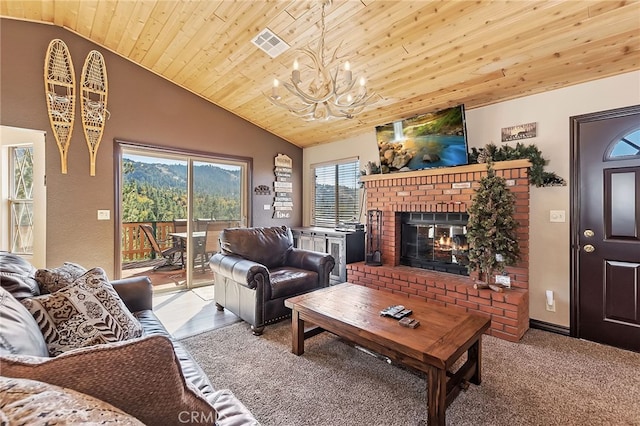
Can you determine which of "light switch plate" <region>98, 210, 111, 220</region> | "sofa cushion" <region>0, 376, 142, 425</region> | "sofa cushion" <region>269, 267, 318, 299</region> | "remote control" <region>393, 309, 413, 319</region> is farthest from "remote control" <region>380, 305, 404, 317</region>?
"light switch plate" <region>98, 210, 111, 220</region>

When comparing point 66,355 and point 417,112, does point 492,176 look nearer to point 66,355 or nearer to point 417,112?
point 417,112

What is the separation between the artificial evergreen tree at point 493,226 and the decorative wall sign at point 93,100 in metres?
4.50

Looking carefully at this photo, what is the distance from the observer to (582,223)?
2.75 metres

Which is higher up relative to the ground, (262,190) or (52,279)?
(262,190)

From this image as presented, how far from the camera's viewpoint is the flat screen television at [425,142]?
3223mm

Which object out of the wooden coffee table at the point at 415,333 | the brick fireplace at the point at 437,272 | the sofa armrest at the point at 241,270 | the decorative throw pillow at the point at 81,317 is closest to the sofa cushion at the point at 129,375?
the decorative throw pillow at the point at 81,317

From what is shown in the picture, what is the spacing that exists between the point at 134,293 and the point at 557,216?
3.87 m

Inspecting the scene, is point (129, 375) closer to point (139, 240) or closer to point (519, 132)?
point (519, 132)

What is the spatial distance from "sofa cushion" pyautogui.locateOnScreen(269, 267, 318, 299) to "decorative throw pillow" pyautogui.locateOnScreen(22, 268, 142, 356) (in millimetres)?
1536

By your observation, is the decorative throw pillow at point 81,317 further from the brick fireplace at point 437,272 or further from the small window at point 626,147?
the small window at point 626,147

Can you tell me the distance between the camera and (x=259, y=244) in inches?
137

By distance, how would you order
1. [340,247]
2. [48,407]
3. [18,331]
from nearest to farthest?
[48,407] → [18,331] → [340,247]

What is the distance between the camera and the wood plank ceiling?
2229 mm

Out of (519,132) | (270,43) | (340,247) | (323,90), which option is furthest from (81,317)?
(519,132)
